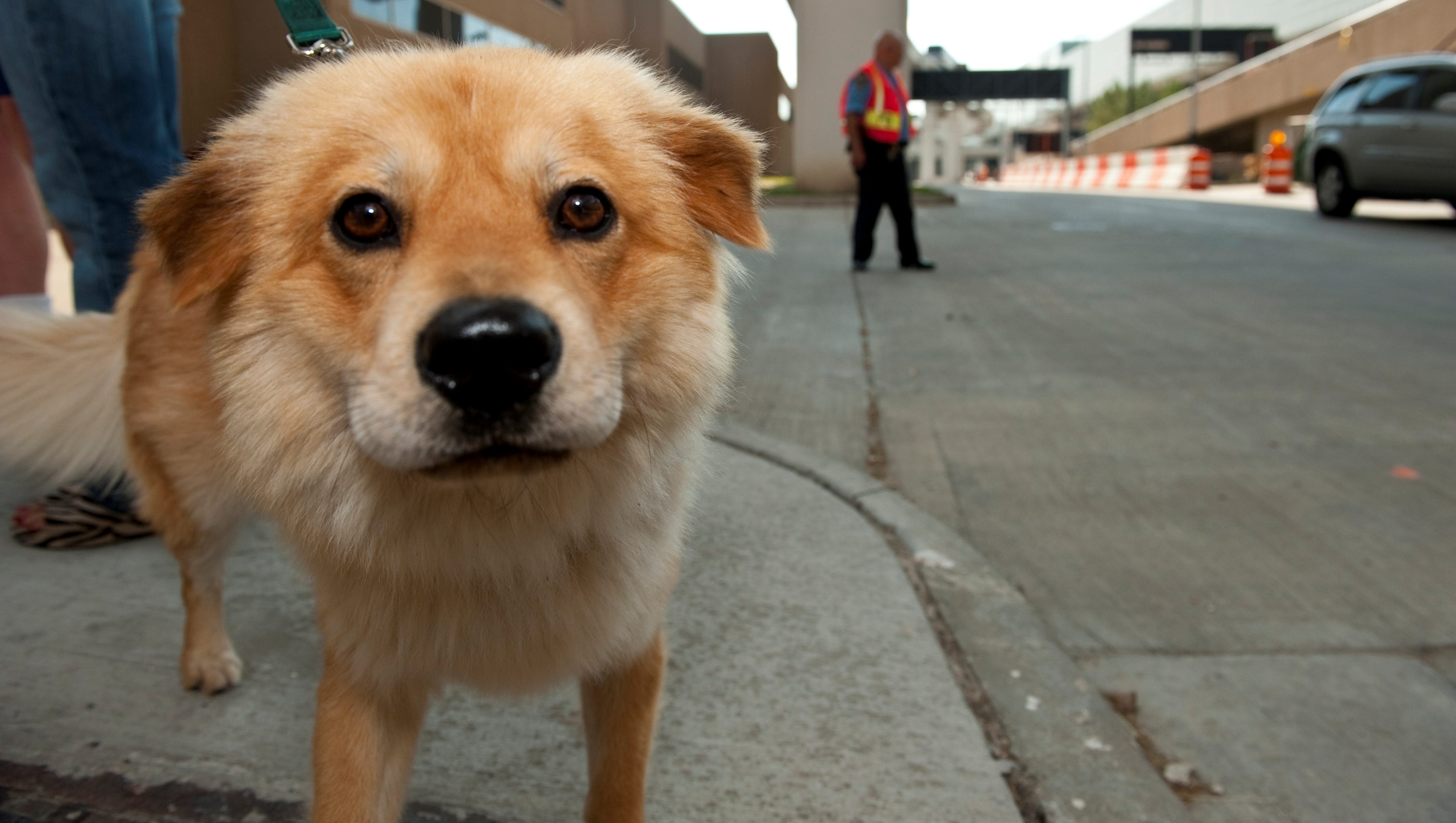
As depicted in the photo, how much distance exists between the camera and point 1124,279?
8570 mm

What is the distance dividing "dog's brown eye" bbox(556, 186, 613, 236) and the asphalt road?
69.6 inches

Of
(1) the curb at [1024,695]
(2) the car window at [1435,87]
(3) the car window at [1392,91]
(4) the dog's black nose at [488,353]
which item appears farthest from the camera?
(3) the car window at [1392,91]

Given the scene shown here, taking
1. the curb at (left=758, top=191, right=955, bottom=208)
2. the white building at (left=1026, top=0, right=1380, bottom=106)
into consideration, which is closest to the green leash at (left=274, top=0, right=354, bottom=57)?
the curb at (left=758, top=191, right=955, bottom=208)

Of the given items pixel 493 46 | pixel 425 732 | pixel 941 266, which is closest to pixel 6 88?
pixel 493 46

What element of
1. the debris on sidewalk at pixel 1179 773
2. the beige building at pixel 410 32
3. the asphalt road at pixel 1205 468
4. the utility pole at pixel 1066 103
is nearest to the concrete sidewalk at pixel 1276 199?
the asphalt road at pixel 1205 468

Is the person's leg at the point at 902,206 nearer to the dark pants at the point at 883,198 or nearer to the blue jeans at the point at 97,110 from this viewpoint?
the dark pants at the point at 883,198

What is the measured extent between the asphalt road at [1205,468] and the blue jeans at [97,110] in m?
2.33

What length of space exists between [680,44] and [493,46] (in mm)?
9988

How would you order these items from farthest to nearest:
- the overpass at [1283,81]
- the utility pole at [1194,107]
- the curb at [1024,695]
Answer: the utility pole at [1194,107] → the overpass at [1283,81] → the curb at [1024,695]

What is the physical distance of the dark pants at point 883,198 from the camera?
9.26 m

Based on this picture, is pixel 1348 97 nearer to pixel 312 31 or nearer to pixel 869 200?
pixel 869 200

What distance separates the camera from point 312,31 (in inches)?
96.0

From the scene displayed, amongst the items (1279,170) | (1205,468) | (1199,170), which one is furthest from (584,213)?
(1199,170)

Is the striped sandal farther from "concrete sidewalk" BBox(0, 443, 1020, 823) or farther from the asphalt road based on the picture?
the asphalt road
